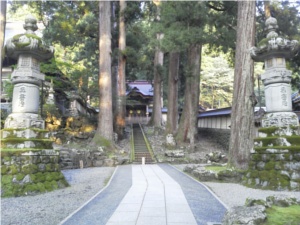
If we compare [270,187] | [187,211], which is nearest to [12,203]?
[187,211]

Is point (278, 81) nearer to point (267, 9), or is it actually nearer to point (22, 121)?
point (22, 121)

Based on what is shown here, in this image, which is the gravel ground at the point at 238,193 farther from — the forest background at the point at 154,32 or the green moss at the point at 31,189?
the green moss at the point at 31,189

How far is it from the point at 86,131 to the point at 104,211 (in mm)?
12291

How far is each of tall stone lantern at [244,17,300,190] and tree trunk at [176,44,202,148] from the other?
23.5ft

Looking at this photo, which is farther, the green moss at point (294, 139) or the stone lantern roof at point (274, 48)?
the stone lantern roof at point (274, 48)

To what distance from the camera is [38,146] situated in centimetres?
642

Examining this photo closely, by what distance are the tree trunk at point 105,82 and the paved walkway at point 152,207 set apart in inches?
301

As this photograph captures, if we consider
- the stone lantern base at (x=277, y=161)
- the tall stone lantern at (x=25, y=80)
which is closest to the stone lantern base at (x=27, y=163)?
the tall stone lantern at (x=25, y=80)

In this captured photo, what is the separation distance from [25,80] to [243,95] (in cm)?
616

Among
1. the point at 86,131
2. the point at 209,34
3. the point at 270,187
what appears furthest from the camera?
the point at 86,131

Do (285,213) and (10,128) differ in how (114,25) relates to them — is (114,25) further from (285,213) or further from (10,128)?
(285,213)

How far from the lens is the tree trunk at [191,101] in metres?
14.6

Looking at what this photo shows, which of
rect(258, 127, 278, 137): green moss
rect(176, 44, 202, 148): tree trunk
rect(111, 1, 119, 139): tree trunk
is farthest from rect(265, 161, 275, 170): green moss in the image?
rect(111, 1, 119, 139): tree trunk

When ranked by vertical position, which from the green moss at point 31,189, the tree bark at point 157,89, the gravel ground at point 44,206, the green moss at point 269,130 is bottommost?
Answer: the gravel ground at point 44,206
